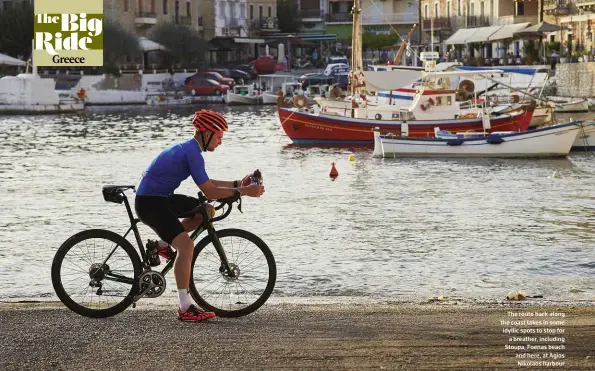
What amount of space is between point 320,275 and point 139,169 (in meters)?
18.0

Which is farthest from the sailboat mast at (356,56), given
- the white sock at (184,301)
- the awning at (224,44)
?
the awning at (224,44)

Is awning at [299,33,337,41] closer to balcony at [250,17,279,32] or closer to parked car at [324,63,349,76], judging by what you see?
balcony at [250,17,279,32]

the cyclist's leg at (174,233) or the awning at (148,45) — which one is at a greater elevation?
the awning at (148,45)

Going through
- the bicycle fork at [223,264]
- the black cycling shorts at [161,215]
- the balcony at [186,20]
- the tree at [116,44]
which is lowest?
the bicycle fork at [223,264]

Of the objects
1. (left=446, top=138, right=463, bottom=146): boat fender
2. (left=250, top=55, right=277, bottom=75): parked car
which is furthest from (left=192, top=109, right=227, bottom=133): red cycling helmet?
(left=250, top=55, right=277, bottom=75): parked car

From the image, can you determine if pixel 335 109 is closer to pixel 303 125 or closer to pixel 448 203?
pixel 303 125

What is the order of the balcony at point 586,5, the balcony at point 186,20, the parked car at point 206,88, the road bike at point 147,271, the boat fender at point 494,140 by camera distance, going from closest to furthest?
the road bike at point 147,271
the boat fender at point 494,140
the balcony at point 586,5
the parked car at point 206,88
the balcony at point 186,20

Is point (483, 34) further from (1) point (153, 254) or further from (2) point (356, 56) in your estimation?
(1) point (153, 254)

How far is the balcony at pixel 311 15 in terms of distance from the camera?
358ft

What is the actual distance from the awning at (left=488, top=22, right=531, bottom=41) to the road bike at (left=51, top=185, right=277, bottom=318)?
208ft

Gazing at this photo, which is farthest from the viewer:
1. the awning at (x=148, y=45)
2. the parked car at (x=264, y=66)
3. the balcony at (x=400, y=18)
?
the balcony at (x=400, y=18)

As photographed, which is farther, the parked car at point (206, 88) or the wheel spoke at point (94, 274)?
the parked car at point (206, 88)

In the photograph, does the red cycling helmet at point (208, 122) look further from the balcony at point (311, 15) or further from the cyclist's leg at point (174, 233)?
the balcony at point (311, 15)

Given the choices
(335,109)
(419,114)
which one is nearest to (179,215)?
(419,114)
